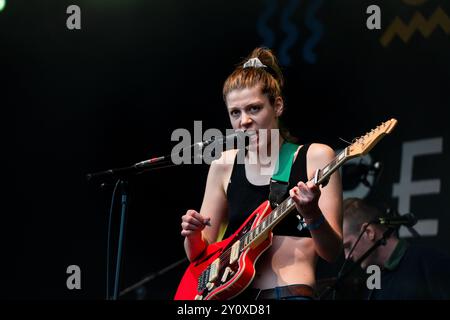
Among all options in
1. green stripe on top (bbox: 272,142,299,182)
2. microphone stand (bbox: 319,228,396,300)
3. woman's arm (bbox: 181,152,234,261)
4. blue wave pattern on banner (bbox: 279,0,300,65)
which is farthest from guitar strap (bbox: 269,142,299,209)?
blue wave pattern on banner (bbox: 279,0,300,65)

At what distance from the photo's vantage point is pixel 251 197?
3.03 metres

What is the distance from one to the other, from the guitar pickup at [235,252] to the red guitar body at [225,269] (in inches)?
0.6

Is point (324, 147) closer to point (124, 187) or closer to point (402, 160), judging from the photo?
point (124, 187)

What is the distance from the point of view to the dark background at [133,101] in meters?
5.17

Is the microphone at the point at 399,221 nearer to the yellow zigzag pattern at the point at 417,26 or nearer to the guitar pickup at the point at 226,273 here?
the yellow zigzag pattern at the point at 417,26

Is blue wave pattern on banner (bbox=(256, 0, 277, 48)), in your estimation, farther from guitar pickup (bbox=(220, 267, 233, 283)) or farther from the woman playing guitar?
guitar pickup (bbox=(220, 267, 233, 283))

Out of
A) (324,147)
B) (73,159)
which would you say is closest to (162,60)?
(73,159)

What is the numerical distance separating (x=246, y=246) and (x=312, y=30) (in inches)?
110

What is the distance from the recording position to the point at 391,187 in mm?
4871

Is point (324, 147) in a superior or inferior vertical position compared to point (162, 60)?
inferior

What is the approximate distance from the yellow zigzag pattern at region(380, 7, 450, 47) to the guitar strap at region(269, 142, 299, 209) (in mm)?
2221

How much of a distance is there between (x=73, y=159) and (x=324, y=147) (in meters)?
2.98

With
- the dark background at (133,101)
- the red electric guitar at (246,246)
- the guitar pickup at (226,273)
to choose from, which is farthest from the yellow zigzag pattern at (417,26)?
the guitar pickup at (226,273)

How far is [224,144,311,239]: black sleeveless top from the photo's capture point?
9.35ft
